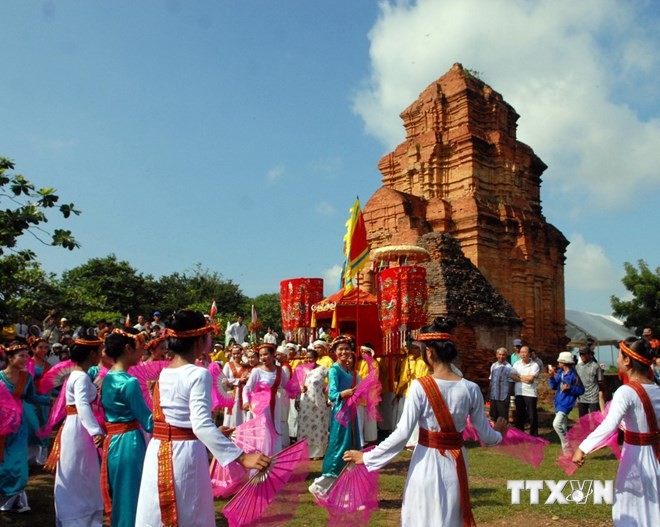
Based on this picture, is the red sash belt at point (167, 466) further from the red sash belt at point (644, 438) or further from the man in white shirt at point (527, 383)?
the man in white shirt at point (527, 383)

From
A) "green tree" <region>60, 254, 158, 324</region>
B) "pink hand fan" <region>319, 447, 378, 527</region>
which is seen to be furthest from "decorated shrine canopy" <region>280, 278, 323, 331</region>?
"green tree" <region>60, 254, 158, 324</region>

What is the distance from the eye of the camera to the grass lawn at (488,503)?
5.87 metres

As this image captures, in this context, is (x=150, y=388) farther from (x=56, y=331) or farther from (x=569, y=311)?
(x=569, y=311)

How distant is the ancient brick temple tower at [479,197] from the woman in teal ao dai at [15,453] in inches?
687

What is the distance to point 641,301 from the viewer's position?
1209 inches

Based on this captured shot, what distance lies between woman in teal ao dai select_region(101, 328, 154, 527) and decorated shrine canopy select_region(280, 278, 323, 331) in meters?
9.72

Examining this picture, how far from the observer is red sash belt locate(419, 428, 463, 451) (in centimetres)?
361

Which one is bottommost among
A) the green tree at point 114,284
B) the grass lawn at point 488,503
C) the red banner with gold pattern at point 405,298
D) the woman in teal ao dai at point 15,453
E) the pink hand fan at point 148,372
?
the grass lawn at point 488,503

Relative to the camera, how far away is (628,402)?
4016 mm

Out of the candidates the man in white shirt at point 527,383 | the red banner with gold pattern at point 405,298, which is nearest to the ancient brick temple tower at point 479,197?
the red banner with gold pattern at point 405,298

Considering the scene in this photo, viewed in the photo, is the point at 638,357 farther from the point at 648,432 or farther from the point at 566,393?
the point at 566,393

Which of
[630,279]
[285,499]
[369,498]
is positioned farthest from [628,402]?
[630,279]

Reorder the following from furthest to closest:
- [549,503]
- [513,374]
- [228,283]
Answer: [228,283], [513,374], [549,503]

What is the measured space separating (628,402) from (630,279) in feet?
99.9
